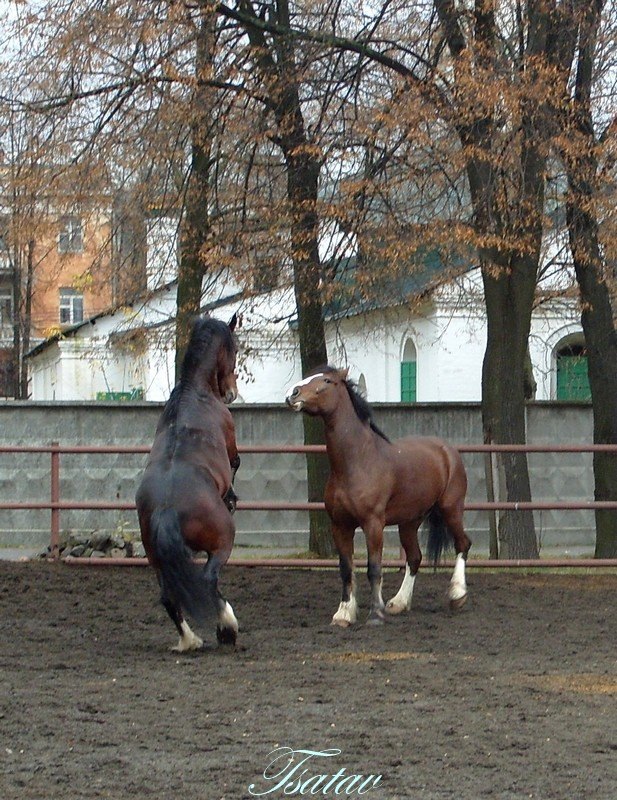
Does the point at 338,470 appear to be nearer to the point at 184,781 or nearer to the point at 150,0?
the point at 184,781

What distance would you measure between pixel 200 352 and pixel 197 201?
19.4 ft

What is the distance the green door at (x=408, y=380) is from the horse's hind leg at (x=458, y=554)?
688 inches

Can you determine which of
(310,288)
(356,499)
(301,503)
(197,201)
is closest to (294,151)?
(310,288)

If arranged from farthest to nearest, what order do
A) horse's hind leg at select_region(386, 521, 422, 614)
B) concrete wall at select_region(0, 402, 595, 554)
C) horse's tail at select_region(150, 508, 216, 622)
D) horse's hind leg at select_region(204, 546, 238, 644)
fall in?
1. concrete wall at select_region(0, 402, 595, 554)
2. horse's hind leg at select_region(386, 521, 422, 614)
3. horse's hind leg at select_region(204, 546, 238, 644)
4. horse's tail at select_region(150, 508, 216, 622)

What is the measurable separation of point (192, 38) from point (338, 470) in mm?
5773

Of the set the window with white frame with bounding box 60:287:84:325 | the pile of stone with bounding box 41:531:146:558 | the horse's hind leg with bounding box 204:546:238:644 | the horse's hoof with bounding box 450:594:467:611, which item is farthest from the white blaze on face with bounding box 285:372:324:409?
the window with white frame with bounding box 60:287:84:325

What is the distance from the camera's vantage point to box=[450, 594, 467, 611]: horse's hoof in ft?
31.1

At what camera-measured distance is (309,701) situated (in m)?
5.97

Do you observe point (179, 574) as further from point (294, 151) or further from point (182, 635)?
point (294, 151)

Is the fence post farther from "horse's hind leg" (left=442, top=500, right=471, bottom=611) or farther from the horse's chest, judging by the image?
"horse's hind leg" (left=442, top=500, right=471, bottom=611)

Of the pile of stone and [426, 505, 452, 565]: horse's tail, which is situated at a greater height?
[426, 505, 452, 565]: horse's tail

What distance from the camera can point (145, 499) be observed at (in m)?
7.57

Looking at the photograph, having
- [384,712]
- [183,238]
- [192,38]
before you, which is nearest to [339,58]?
[192,38]

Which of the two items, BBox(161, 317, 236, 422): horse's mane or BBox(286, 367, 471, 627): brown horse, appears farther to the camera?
BBox(286, 367, 471, 627): brown horse
